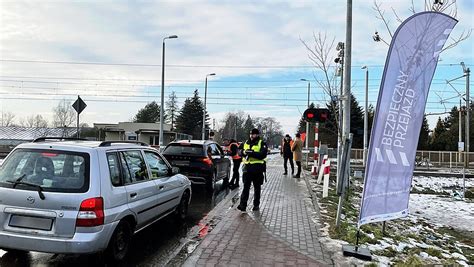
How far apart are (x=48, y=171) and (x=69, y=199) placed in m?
0.56

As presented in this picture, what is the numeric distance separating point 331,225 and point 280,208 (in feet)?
6.62

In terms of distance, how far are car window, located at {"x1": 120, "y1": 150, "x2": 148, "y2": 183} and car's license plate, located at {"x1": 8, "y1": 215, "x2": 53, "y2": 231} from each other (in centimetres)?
124

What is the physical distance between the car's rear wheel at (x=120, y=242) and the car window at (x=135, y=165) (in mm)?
648

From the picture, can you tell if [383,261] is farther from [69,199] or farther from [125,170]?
[69,199]

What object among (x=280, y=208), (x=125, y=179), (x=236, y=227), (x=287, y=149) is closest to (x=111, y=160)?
(x=125, y=179)

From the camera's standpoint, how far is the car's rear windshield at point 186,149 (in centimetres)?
1178

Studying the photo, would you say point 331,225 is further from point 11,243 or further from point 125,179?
point 11,243

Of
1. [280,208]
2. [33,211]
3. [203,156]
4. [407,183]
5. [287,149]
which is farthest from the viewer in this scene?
[287,149]

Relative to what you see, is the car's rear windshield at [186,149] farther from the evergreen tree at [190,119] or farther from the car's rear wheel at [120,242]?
the evergreen tree at [190,119]

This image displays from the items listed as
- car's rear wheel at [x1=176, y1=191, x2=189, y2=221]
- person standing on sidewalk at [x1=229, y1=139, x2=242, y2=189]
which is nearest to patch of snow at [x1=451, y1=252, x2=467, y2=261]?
car's rear wheel at [x1=176, y1=191, x2=189, y2=221]

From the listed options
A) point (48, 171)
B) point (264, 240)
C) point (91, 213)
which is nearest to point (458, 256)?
point (264, 240)

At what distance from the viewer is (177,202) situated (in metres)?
7.60

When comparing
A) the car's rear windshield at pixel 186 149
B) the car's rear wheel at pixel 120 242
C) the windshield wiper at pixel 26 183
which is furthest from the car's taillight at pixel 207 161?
the windshield wiper at pixel 26 183

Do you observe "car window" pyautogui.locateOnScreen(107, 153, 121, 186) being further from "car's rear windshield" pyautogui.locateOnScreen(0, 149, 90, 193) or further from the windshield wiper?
the windshield wiper
